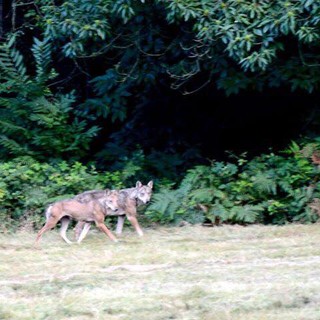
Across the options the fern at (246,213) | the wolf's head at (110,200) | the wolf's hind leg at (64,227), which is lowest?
the wolf's hind leg at (64,227)

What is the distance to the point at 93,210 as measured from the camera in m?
14.1

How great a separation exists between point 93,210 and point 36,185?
6.25 feet

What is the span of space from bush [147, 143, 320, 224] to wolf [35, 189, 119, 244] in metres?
1.46

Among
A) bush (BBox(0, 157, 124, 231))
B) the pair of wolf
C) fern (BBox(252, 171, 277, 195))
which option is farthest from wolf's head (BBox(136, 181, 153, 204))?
fern (BBox(252, 171, 277, 195))

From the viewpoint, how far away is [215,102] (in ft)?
61.9

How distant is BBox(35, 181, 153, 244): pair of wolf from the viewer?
13906 millimetres

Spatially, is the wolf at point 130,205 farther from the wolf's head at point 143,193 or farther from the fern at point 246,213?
the fern at point 246,213

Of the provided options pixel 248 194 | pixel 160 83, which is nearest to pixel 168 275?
pixel 248 194

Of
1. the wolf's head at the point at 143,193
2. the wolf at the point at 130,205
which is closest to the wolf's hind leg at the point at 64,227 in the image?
the wolf at the point at 130,205

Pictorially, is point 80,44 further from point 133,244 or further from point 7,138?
point 133,244

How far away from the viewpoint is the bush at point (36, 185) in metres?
15.2

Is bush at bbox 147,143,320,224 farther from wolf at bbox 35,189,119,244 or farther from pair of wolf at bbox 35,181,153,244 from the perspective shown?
wolf at bbox 35,189,119,244

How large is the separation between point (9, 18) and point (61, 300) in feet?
34.9

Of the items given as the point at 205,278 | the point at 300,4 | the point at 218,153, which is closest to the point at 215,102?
the point at 218,153
